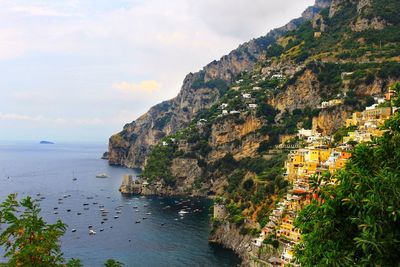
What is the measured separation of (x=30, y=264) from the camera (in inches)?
619

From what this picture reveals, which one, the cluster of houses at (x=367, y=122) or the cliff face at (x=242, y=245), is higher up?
the cluster of houses at (x=367, y=122)

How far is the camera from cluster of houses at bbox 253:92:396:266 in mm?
48247

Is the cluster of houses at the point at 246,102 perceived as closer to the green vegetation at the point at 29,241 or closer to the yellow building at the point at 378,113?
the yellow building at the point at 378,113

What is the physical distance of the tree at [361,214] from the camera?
10961 millimetres

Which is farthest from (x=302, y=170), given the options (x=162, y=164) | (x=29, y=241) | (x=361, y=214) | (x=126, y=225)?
(x=162, y=164)

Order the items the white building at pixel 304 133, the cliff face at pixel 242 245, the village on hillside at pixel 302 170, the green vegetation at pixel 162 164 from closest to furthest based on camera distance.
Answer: the village on hillside at pixel 302 170
the cliff face at pixel 242 245
the white building at pixel 304 133
the green vegetation at pixel 162 164

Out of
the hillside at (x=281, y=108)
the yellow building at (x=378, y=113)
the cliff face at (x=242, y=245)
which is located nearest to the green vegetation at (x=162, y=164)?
the hillside at (x=281, y=108)

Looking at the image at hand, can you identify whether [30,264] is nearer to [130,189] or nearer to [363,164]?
[363,164]

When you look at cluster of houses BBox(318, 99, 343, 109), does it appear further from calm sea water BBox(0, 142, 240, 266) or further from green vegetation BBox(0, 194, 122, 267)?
green vegetation BBox(0, 194, 122, 267)

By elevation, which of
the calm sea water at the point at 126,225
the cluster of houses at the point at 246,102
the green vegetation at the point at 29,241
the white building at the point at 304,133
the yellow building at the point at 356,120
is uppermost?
the cluster of houses at the point at 246,102

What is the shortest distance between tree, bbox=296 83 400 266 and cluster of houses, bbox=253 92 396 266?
30.1 metres

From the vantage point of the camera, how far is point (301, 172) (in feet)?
196

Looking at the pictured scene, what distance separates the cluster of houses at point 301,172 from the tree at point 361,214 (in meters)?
30.1

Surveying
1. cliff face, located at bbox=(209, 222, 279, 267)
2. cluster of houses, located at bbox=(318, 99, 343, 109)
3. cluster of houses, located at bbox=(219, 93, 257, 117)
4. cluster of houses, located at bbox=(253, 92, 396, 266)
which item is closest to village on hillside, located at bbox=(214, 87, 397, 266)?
cluster of houses, located at bbox=(253, 92, 396, 266)
